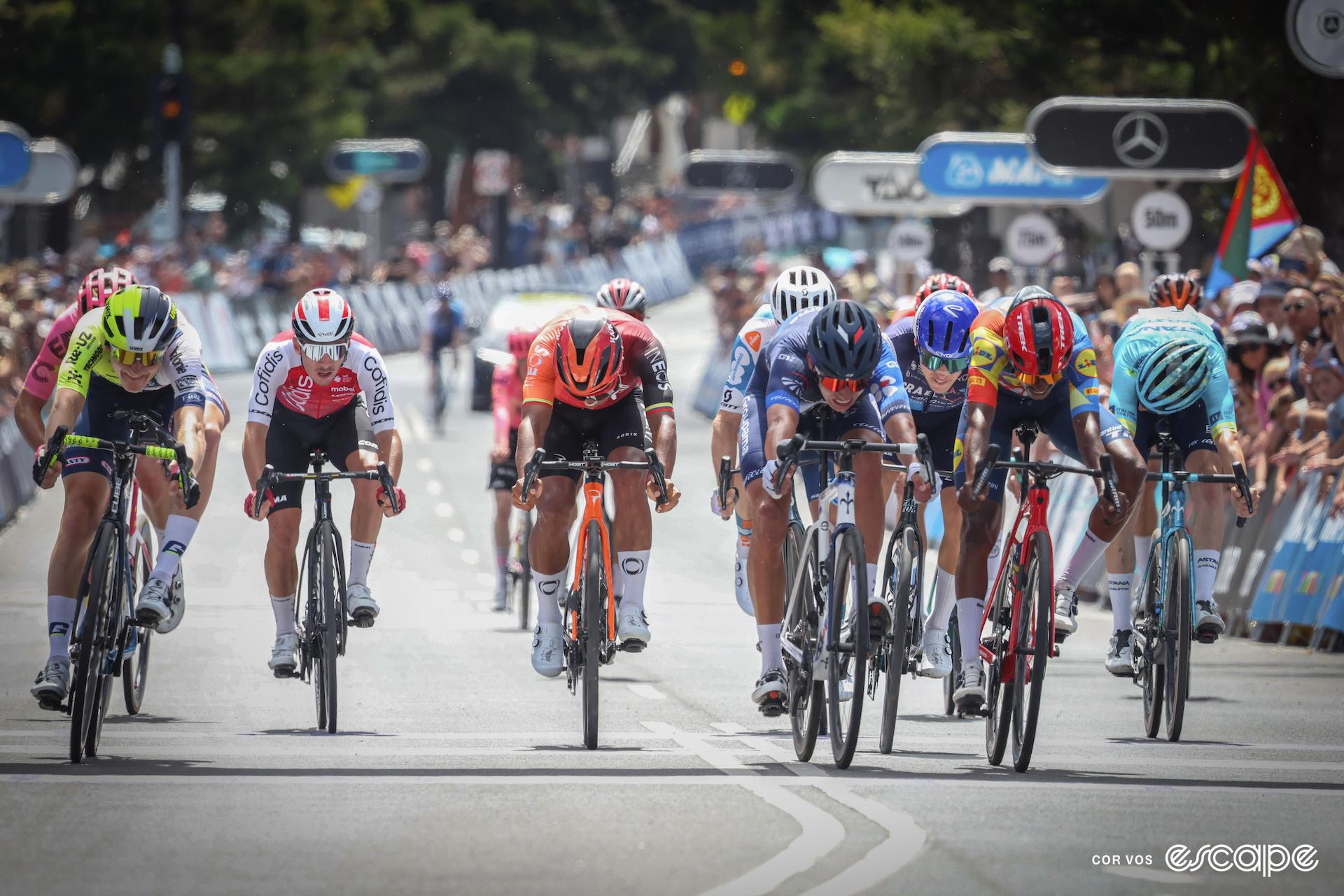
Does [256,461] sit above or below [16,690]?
above

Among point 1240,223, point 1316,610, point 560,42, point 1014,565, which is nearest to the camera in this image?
point 1014,565

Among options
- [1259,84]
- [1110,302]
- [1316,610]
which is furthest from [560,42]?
[1316,610]

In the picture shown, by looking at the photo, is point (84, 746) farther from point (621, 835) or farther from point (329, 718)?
point (621, 835)

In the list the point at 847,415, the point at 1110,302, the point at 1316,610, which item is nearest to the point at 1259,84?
the point at 1110,302

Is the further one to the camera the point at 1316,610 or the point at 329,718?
the point at 1316,610

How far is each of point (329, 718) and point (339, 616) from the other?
47 cm

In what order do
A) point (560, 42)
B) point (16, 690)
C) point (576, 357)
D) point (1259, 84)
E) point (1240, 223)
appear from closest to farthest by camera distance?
point (576, 357) → point (16, 690) → point (1240, 223) → point (1259, 84) → point (560, 42)

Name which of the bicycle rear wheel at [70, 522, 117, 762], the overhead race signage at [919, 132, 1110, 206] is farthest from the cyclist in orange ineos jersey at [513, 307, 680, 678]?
the overhead race signage at [919, 132, 1110, 206]

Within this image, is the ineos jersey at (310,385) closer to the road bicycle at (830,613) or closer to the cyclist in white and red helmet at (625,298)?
the cyclist in white and red helmet at (625,298)

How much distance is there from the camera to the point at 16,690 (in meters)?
12.8

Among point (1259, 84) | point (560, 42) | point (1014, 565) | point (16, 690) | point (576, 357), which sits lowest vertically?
point (16, 690)

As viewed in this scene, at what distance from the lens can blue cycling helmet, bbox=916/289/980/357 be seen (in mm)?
11336

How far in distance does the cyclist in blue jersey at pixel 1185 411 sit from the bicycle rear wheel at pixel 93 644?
461 centimetres

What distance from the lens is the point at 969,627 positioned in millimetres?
10688
